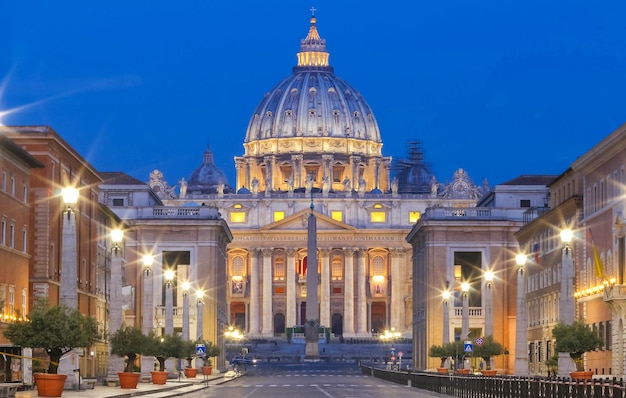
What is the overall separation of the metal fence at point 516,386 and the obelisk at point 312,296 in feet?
211

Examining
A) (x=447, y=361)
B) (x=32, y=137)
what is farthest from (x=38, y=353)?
(x=447, y=361)

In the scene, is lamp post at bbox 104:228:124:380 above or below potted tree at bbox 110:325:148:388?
above

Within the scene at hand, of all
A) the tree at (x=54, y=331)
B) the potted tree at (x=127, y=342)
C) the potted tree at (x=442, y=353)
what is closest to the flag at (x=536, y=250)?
the potted tree at (x=442, y=353)

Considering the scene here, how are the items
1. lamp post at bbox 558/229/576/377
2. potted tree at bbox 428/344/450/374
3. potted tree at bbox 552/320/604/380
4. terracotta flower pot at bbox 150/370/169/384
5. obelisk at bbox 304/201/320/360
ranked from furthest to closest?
obelisk at bbox 304/201/320/360, potted tree at bbox 428/344/450/374, terracotta flower pot at bbox 150/370/169/384, potted tree at bbox 552/320/604/380, lamp post at bbox 558/229/576/377

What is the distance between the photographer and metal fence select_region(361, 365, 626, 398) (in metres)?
35.3

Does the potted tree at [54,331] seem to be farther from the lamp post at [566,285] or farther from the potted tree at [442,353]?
→ the potted tree at [442,353]

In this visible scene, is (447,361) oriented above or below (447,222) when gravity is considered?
below

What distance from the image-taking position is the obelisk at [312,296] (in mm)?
149000

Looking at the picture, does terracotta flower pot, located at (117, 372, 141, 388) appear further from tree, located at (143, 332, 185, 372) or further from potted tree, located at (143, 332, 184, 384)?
tree, located at (143, 332, 185, 372)

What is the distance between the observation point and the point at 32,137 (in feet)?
267

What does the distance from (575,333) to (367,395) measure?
9.49 meters

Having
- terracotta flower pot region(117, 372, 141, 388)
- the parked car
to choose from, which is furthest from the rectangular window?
the parked car

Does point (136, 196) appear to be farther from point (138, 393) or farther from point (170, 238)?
point (138, 393)

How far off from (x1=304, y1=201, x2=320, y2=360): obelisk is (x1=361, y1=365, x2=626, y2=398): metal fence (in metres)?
64.3
